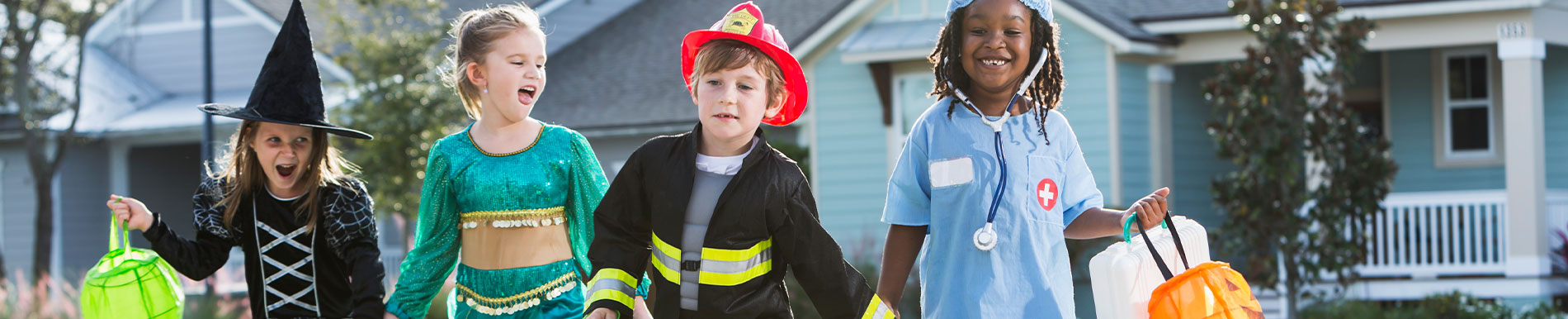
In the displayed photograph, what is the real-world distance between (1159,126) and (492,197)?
39.3 feet

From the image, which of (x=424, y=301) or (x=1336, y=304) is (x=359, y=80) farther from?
(x=424, y=301)

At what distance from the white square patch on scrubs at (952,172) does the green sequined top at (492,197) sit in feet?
3.50

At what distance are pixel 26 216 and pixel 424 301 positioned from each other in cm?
2169

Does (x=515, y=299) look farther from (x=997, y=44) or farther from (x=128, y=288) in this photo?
(x=997, y=44)

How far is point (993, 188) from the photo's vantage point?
4020 millimetres

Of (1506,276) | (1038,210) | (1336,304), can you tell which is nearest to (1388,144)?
(1336,304)

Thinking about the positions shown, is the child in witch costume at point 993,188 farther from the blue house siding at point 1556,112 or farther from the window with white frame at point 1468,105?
the blue house siding at point 1556,112

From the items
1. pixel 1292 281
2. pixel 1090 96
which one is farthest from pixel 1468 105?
pixel 1292 281

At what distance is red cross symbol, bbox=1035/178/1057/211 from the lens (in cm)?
405

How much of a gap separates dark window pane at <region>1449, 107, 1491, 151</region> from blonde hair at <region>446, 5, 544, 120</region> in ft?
43.4

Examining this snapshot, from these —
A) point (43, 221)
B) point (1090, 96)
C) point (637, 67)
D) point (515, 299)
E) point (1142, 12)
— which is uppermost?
point (1142, 12)

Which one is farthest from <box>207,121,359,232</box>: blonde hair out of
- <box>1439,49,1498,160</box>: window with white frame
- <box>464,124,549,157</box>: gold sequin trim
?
<box>1439,49,1498,160</box>: window with white frame

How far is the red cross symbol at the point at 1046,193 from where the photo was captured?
405 centimetres

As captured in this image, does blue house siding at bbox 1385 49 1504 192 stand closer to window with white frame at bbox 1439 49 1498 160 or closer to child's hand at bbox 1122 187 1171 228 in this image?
window with white frame at bbox 1439 49 1498 160
